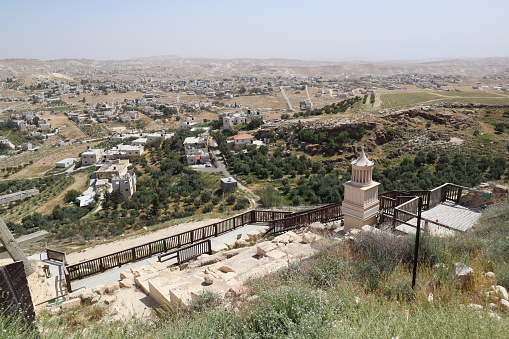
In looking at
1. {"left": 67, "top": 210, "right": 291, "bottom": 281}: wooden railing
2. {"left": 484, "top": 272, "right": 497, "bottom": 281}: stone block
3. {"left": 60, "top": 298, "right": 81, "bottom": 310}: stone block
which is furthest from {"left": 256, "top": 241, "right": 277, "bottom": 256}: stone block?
{"left": 484, "top": 272, "right": 497, "bottom": 281}: stone block

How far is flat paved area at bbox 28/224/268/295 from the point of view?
8430mm

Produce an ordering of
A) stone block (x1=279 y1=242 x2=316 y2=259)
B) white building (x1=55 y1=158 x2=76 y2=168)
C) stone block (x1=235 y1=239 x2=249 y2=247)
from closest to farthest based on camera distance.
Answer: stone block (x1=279 y1=242 x2=316 y2=259) → stone block (x1=235 y1=239 x2=249 y2=247) → white building (x1=55 y1=158 x2=76 y2=168)

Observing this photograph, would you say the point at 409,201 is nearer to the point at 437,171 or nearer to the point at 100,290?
the point at 100,290

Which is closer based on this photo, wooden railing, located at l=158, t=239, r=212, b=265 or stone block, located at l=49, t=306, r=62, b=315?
stone block, located at l=49, t=306, r=62, b=315

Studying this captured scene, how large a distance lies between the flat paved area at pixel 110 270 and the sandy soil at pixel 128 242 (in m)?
1.30

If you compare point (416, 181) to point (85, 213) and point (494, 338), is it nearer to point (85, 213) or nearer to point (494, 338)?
point (494, 338)

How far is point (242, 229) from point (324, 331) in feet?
25.2

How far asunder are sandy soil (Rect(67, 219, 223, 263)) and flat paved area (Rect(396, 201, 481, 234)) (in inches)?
314

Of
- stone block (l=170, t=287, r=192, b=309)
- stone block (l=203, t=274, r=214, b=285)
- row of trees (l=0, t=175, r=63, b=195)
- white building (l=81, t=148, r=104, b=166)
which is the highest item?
stone block (l=170, t=287, r=192, b=309)

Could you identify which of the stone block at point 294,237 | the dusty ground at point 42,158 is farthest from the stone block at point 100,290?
the dusty ground at point 42,158

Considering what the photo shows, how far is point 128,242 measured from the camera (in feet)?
44.1

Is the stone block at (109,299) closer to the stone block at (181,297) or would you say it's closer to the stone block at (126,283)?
the stone block at (126,283)

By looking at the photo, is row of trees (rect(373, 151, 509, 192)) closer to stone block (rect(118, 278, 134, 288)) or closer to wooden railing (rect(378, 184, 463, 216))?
wooden railing (rect(378, 184, 463, 216))

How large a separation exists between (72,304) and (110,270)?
106 inches
